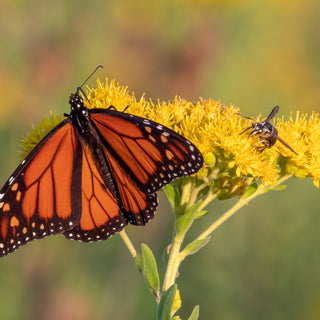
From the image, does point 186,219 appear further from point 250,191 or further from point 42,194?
point 42,194

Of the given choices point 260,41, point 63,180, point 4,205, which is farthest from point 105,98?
point 260,41

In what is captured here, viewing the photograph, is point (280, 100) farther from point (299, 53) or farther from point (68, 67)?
point (68, 67)

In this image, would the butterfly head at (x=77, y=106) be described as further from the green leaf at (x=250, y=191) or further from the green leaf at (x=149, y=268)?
the green leaf at (x=250, y=191)

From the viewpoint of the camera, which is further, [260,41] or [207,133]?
[260,41]

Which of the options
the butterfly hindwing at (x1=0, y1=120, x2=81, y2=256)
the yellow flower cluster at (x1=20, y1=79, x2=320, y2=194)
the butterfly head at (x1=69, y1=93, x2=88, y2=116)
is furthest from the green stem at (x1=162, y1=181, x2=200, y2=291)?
the butterfly head at (x1=69, y1=93, x2=88, y2=116)

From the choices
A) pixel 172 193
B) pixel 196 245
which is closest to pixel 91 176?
pixel 172 193

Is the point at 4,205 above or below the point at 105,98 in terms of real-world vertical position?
below

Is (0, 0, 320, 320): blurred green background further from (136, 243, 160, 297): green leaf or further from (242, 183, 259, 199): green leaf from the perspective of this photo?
(242, 183, 259, 199): green leaf
